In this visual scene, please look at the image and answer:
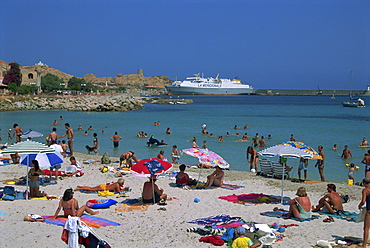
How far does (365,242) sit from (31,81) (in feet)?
269

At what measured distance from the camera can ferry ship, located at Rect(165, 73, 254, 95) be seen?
126m

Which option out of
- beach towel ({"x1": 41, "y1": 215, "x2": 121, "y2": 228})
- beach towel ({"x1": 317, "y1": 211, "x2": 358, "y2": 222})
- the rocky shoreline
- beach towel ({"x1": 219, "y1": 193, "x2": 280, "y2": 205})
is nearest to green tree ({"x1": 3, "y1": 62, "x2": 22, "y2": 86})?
the rocky shoreline

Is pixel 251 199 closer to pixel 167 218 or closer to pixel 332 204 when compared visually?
pixel 332 204

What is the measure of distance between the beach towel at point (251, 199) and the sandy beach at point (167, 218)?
24cm

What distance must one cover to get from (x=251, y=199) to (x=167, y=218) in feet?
8.29

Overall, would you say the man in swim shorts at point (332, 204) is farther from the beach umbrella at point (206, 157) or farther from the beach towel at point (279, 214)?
the beach umbrella at point (206, 157)

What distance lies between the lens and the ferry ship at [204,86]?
126375 millimetres

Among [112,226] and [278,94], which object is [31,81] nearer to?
[112,226]

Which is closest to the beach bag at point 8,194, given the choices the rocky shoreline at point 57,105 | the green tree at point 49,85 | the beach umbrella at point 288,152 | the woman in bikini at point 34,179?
the woman in bikini at point 34,179

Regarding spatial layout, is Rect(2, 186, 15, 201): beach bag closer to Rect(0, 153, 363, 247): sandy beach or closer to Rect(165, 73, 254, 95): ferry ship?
Rect(0, 153, 363, 247): sandy beach

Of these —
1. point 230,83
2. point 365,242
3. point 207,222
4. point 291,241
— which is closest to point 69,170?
point 207,222

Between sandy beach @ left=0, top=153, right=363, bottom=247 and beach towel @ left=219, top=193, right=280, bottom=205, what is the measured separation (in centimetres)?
24

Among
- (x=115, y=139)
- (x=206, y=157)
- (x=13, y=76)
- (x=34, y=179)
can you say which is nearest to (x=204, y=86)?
(x=13, y=76)

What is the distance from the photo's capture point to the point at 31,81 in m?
79.2
